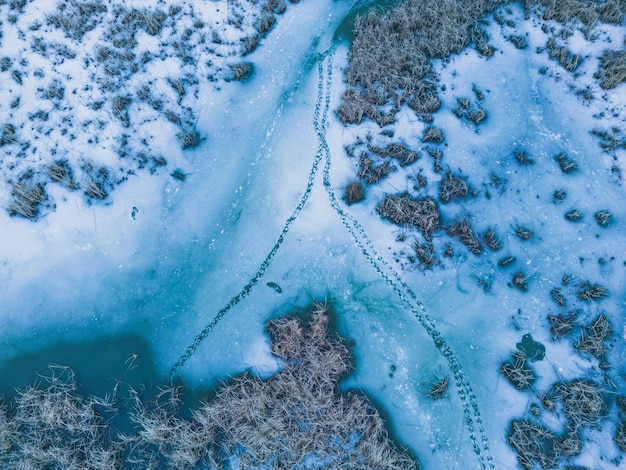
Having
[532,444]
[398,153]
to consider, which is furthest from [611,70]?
[532,444]

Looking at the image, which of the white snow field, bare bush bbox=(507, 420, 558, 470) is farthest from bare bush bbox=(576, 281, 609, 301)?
bare bush bbox=(507, 420, 558, 470)

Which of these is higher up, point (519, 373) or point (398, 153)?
point (398, 153)

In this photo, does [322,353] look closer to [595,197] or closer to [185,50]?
[595,197]

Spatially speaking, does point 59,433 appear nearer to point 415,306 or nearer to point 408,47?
point 415,306

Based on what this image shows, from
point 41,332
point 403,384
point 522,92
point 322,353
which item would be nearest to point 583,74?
point 522,92

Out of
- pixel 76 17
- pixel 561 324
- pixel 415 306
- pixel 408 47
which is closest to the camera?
pixel 561 324

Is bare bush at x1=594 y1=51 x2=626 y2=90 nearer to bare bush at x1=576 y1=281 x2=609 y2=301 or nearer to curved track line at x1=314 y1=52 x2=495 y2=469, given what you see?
bare bush at x1=576 y1=281 x2=609 y2=301

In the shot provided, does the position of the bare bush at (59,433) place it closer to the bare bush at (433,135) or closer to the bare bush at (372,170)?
the bare bush at (372,170)
